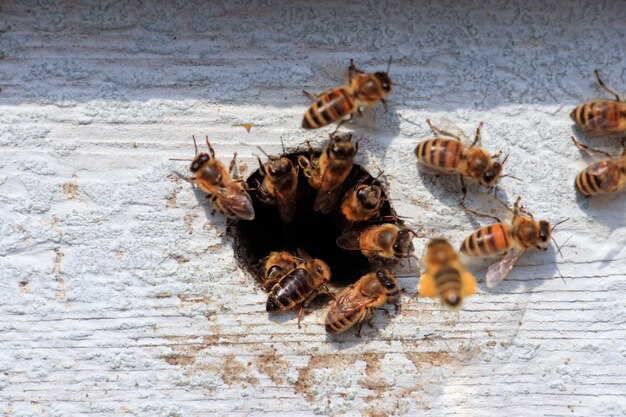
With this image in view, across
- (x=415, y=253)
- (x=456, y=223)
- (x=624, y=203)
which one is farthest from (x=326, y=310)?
(x=624, y=203)

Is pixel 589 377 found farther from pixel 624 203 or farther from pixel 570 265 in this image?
pixel 624 203

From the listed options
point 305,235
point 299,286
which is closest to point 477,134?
point 299,286

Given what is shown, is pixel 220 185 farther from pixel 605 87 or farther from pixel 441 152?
pixel 605 87

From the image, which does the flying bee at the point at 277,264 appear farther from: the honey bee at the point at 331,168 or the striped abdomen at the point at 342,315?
the striped abdomen at the point at 342,315

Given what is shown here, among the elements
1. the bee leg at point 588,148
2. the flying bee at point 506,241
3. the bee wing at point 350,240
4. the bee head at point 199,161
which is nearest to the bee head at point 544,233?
the flying bee at point 506,241

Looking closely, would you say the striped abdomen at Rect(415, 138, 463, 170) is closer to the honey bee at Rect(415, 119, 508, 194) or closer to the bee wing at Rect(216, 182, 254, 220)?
the honey bee at Rect(415, 119, 508, 194)

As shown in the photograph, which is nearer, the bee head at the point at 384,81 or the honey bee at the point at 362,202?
the bee head at the point at 384,81
